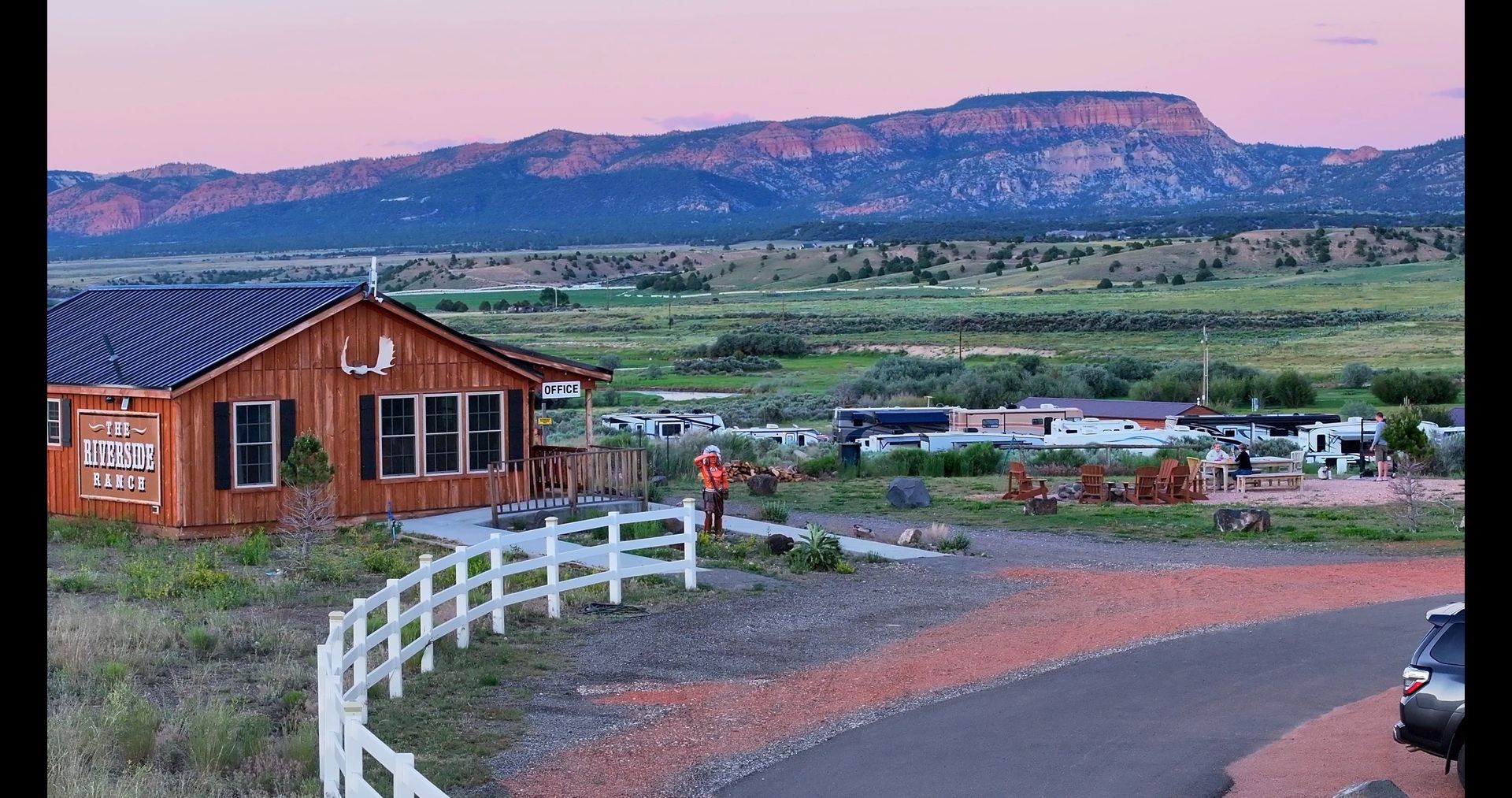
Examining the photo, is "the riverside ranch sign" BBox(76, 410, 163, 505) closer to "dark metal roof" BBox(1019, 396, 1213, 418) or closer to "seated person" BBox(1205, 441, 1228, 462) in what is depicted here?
"seated person" BBox(1205, 441, 1228, 462)

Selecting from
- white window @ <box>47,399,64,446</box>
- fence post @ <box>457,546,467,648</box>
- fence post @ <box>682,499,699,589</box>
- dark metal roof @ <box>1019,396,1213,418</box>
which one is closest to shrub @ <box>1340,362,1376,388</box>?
dark metal roof @ <box>1019,396,1213,418</box>

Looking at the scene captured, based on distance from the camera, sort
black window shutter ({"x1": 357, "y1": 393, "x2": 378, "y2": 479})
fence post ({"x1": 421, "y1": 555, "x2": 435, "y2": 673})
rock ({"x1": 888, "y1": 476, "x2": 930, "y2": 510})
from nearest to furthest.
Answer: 1. fence post ({"x1": 421, "y1": 555, "x2": 435, "y2": 673})
2. black window shutter ({"x1": 357, "y1": 393, "x2": 378, "y2": 479})
3. rock ({"x1": 888, "y1": 476, "x2": 930, "y2": 510})

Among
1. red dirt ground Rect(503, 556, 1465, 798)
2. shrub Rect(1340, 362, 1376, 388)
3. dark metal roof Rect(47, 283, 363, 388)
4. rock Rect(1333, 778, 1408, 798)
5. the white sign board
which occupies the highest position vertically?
dark metal roof Rect(47, 283, 363, 388)

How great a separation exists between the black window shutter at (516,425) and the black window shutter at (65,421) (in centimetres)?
649

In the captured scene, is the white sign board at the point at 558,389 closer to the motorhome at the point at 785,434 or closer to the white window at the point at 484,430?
the white window at the point at 484,430

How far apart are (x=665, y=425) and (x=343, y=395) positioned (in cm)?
1639

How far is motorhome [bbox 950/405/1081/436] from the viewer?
40719 millimetres

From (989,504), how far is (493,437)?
9.12 m

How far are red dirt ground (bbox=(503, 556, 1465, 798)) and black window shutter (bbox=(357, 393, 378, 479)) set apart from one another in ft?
31.4

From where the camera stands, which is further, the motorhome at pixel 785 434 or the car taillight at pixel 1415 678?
the motorhome at pixel 785 434

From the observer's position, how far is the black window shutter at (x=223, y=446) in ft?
70.9

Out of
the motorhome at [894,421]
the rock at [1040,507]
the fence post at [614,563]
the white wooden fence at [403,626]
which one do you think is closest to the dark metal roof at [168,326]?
the white wooden fence at [403,626]

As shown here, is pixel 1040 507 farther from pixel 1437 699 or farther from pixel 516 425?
pixel 1437 699

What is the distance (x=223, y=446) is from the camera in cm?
2172
